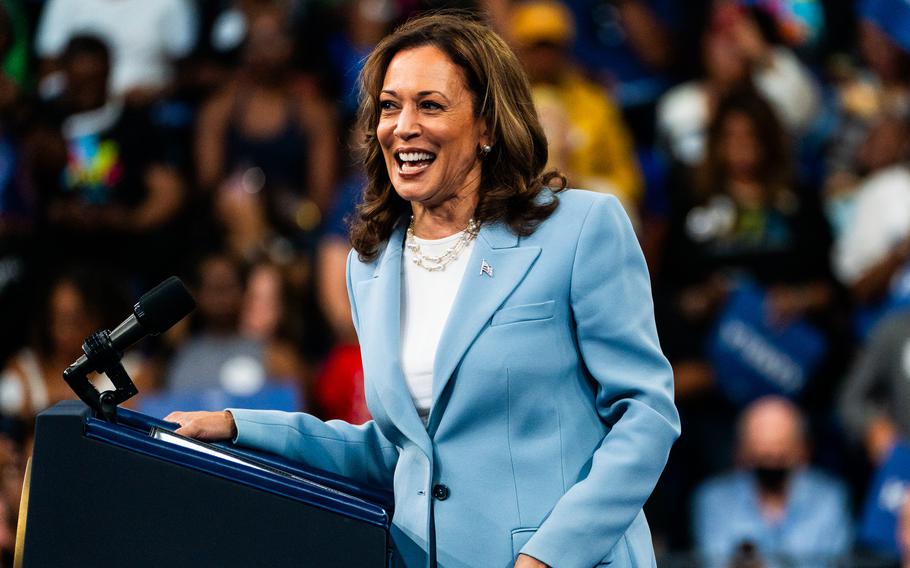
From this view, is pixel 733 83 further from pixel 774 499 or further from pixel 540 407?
pixel 540 407

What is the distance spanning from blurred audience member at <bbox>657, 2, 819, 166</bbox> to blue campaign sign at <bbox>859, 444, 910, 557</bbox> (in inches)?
75.1

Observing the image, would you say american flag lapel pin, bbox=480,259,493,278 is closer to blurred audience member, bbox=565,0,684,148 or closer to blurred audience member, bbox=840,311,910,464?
blurred audience member, bbox=840,311,910,464

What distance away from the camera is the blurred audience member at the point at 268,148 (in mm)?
5801

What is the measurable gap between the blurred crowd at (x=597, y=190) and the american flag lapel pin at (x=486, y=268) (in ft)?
8.48

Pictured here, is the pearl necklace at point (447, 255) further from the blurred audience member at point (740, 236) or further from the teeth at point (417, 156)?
the blurred audience member at point (740, 236)

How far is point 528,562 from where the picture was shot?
1989mm

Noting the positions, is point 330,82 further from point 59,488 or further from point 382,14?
point 59,488

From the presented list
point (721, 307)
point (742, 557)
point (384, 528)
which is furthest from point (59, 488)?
point (721, 307)

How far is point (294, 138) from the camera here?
5.98 meters

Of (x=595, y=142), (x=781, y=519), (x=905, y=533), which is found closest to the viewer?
(x=905, y=533)

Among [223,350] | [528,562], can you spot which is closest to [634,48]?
[223,350]

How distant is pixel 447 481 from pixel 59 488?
57 centimetres

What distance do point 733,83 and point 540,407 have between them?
4193 mm

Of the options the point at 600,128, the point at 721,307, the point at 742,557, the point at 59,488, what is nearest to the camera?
the point at 59,488
